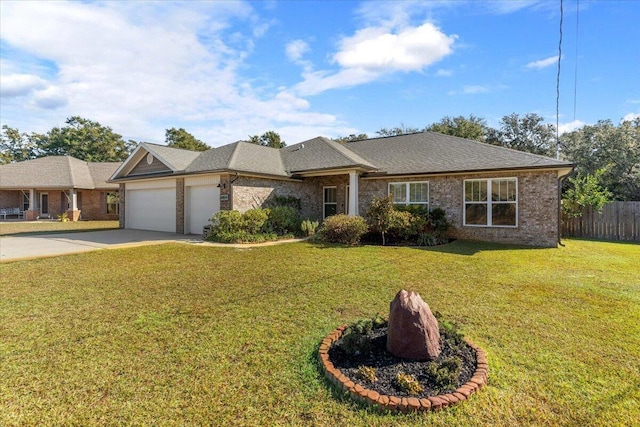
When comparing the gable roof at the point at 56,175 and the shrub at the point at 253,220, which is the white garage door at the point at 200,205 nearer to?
the shrub at the point at 253,220

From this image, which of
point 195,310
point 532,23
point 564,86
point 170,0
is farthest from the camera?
point 564,86

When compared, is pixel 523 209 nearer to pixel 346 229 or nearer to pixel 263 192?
pixel 346 229

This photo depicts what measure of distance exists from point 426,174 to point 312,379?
12.2 m

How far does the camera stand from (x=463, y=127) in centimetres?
3288

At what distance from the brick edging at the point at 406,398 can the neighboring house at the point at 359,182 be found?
10887 millimetres

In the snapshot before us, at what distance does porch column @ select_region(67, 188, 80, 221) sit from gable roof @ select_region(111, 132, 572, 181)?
924 cm

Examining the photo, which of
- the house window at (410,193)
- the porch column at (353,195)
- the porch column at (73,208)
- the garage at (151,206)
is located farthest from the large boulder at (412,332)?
the porch column at (73,208)

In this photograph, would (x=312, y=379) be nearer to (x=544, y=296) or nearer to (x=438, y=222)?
(x=544, y=296)

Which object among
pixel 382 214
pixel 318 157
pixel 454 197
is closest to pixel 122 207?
pixel 318 157

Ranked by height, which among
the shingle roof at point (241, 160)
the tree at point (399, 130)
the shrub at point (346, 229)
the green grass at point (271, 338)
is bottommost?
the green grass at point (271, 338)

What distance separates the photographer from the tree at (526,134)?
3014 cm

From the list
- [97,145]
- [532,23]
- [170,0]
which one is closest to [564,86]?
[532,23]

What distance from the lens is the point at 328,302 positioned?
18.1ft

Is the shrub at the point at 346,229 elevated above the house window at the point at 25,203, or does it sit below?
below
